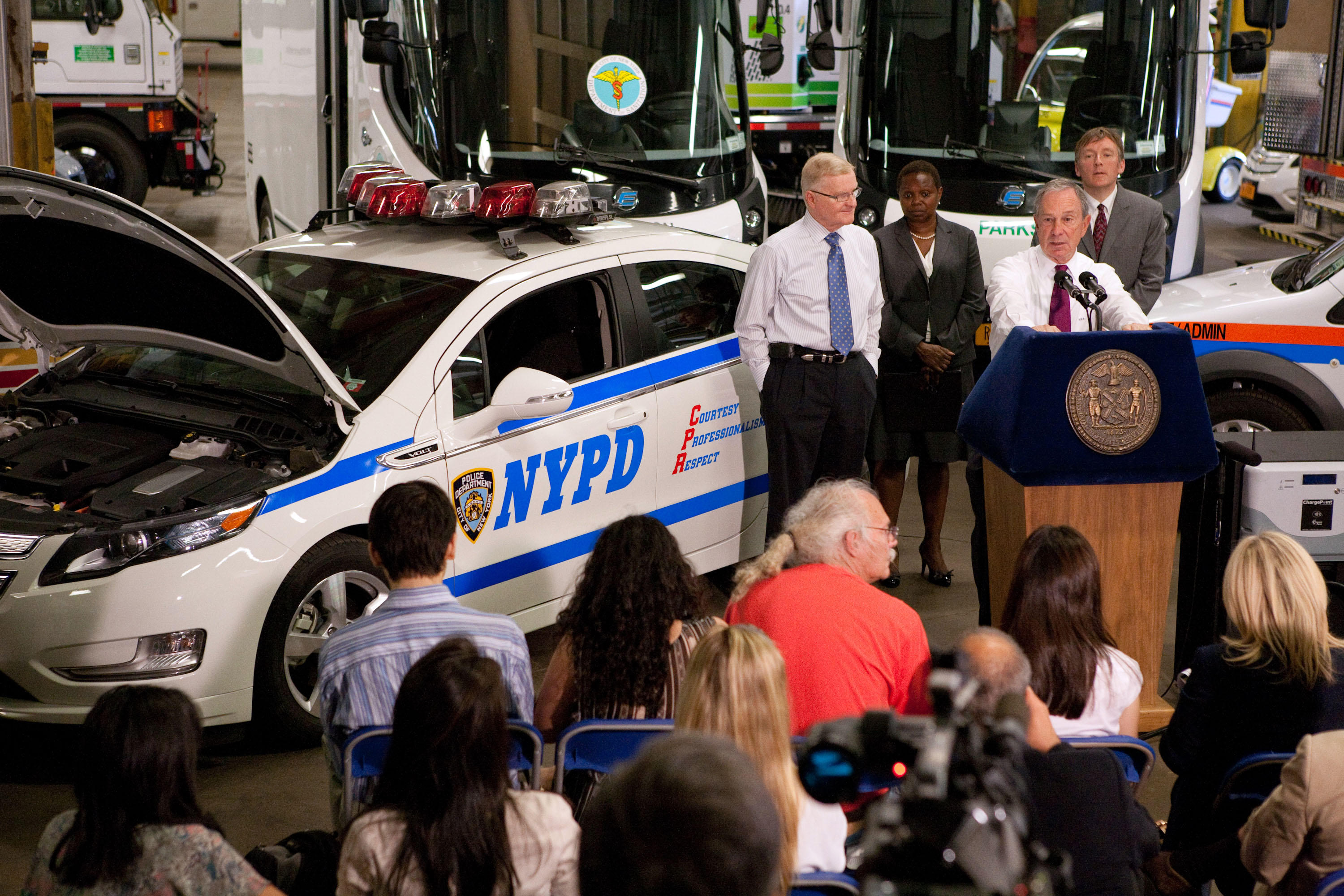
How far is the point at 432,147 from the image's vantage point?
9031mm

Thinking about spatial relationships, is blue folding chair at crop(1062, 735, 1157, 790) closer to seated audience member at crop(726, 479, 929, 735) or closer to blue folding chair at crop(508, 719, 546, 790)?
seated audience member at crop(726, 479, 929, 735)

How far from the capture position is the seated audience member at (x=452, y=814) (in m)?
2.70

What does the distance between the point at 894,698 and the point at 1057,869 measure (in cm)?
194

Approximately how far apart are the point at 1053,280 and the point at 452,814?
3.49m

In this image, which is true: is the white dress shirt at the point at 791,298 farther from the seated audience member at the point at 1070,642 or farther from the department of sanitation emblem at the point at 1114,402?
the seated audience member at the point at 1070,642

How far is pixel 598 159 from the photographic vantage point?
29.2 ft

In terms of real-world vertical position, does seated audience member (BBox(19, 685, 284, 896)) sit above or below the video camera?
below

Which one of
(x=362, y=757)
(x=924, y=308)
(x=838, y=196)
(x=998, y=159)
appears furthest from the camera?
(x=998, y=159)

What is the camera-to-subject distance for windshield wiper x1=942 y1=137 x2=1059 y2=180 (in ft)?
29.5

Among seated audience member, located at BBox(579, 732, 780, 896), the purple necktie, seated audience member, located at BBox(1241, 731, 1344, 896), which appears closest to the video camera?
seated audience member, located at BBox(579, 732, 780, 896)

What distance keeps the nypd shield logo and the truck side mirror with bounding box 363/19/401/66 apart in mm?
4138

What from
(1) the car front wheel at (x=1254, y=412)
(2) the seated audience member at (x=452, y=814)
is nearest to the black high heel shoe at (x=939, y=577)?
(1) the car front wheel at (x=1254, y=412)

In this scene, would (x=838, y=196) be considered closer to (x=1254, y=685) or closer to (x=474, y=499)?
(x=474, y=499)

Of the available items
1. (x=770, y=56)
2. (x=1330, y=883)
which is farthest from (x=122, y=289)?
(x=770, y=56)
